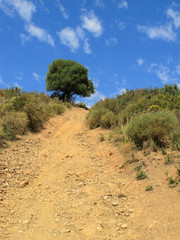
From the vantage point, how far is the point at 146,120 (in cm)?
757

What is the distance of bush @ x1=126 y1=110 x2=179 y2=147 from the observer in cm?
723

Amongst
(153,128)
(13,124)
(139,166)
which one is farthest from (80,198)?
(13,124)

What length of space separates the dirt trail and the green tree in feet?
47.5

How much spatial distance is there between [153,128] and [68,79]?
16.0 meters

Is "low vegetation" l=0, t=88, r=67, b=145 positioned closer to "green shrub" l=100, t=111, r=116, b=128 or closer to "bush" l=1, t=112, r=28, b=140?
"bush" l=1, t=112, r=28, b=140

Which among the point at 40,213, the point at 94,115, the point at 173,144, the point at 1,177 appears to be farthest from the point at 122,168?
the point at 94,115

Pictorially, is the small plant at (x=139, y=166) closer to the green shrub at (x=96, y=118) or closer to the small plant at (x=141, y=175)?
the small plant at (x=141, y=175)

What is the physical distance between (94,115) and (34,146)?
3.86m

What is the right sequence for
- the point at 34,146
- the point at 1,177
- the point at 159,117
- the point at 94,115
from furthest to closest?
1. the point at 94,115
2. the point at 34,146
3. the point at 159,117
4. the point at 1,177

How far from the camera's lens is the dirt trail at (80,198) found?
13.3 feet

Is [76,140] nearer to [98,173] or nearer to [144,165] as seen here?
[98,173]

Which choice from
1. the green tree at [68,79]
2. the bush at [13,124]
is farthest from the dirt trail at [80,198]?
the green tree at [68,79]

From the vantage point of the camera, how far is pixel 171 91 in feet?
39.2

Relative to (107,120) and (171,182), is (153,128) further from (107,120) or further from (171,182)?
(107,120)
